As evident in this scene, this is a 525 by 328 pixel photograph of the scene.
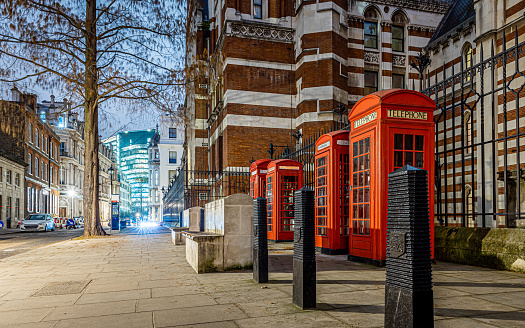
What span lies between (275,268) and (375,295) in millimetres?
2699

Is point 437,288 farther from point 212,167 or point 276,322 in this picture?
point 212,167

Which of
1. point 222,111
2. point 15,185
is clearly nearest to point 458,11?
point 222,111

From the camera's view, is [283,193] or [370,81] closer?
[283,193]

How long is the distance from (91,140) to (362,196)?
13896 millimetres

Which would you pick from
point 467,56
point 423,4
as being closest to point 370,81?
point 467,56

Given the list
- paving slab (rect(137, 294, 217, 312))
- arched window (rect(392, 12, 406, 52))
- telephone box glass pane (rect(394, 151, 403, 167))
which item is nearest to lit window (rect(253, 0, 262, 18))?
arched window (rect(392, 12, 406, 52))

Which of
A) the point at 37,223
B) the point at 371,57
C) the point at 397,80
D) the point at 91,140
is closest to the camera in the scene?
the point at 91,140

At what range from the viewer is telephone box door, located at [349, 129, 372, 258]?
737 cm

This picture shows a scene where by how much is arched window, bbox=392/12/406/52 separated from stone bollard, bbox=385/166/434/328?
23.5m

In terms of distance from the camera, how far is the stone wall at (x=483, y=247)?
630 centimetres

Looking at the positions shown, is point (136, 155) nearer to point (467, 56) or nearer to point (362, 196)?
point (467, 56)

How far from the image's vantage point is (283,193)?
12.9 metres

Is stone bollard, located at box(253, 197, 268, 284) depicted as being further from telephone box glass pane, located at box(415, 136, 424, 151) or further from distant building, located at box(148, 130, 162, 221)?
distant building, located at box(148, 130, 162, 221)

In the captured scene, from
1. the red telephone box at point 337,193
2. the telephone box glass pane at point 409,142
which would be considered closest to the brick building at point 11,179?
the red telephone box at point 337,193
